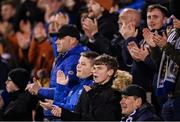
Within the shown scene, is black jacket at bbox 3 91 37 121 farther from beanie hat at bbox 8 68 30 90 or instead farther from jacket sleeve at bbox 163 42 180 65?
jacket sleeve at bbox 163 42 180 65

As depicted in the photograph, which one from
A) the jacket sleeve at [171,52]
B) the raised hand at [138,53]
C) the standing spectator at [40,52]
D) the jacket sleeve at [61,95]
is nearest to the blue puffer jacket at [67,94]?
the jacket sleeve at [61,95]

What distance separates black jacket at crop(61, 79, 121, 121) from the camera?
303 inches

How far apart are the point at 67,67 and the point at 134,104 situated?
57.7 inches

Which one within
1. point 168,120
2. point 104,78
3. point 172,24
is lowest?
point 168,120

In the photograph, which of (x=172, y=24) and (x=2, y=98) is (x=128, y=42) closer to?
(x=172, y=24)

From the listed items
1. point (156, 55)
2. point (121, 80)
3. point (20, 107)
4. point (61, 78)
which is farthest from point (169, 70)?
point (20, 107)

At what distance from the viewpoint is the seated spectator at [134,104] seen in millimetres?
7324

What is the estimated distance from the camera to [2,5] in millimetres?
13750

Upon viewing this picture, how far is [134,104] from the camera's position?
294 inches

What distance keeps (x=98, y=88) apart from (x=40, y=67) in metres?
3.68

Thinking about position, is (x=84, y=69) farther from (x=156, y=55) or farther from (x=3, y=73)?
(x=3, y=73)

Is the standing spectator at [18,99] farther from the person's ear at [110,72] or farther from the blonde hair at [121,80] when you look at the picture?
the person's ear at [110,72]

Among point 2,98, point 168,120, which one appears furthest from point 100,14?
point 168,120

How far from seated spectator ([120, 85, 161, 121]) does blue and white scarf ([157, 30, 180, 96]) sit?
19.6 inches
